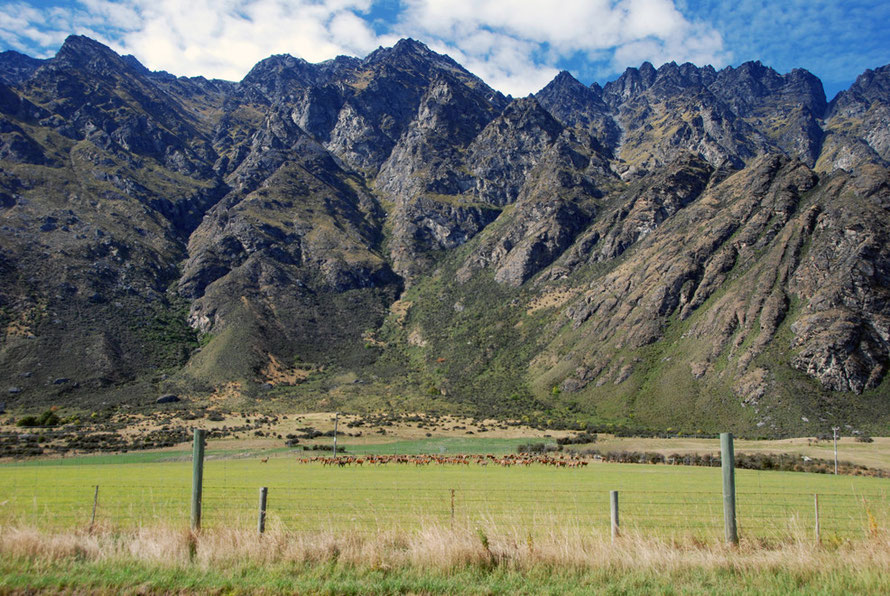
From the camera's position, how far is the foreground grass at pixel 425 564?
327 inches

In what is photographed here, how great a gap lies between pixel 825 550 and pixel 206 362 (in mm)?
127047

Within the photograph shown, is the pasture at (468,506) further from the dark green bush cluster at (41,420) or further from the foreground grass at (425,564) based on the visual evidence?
the dark green bush cluster at (41,420)

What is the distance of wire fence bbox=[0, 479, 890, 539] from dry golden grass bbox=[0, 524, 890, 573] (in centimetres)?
143

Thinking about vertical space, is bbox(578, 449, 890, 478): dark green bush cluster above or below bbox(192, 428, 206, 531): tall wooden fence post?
below

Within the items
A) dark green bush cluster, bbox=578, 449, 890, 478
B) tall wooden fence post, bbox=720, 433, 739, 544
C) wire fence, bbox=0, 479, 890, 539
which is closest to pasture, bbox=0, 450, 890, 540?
wire fence, bbox=0, 479, 890, 539

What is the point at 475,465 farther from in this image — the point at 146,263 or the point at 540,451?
the point at 146,263

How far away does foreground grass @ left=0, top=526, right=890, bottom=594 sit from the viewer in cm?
831

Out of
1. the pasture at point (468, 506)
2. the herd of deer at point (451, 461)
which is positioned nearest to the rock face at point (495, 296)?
the herd of deer at point (451, 461)

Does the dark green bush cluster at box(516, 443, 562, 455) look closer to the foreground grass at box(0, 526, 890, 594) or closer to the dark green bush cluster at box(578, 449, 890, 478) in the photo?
the dark green bush cluster at box(578, 449, 890, 478)

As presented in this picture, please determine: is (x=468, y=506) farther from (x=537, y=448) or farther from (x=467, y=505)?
(x=537, y=448)

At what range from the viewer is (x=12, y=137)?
17238 centimetres

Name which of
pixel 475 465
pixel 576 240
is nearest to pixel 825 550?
pixel 475 465

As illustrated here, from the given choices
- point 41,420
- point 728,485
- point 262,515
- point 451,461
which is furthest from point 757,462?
point 41,420

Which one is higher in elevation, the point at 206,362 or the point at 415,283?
the point at 415,283
